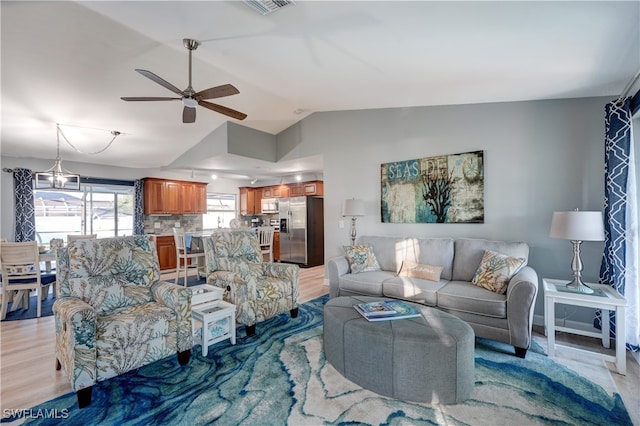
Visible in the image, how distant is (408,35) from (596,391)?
118 inches

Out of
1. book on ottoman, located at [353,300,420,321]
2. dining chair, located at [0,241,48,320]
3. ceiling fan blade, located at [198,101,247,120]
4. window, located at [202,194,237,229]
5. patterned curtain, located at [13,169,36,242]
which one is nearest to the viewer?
book on ottoman, located at [353,300,420,321]

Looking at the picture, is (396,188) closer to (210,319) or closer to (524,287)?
(524,287)

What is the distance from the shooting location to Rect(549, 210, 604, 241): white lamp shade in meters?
2.41

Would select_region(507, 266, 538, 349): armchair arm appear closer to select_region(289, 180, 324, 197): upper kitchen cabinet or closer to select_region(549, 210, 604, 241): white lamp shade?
select_region(549, 210, 604, 241): white lamp shade

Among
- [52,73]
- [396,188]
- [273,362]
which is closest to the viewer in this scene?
[273,362]

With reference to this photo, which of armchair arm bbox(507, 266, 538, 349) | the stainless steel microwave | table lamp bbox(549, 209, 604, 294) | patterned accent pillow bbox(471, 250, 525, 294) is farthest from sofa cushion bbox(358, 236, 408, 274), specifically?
the stainless steel microwave

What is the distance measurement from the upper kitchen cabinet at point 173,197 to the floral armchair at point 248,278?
13.4ft

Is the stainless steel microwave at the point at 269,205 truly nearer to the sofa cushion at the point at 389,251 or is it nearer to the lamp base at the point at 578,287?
the sofa cushion at the point at 389,251

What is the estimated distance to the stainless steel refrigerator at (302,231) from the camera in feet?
22.1

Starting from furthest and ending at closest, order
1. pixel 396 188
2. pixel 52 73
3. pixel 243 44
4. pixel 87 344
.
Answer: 1. pixel 396 188
2. pixel 52 73
3. pixel 243 44
4. pixel 87 344

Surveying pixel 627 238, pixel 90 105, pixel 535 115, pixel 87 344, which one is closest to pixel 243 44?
pixel 90 105

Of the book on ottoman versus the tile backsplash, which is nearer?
the book on ottoman

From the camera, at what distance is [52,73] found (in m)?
3.02

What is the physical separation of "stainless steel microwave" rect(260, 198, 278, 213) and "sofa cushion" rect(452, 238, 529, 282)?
5.20 meters
